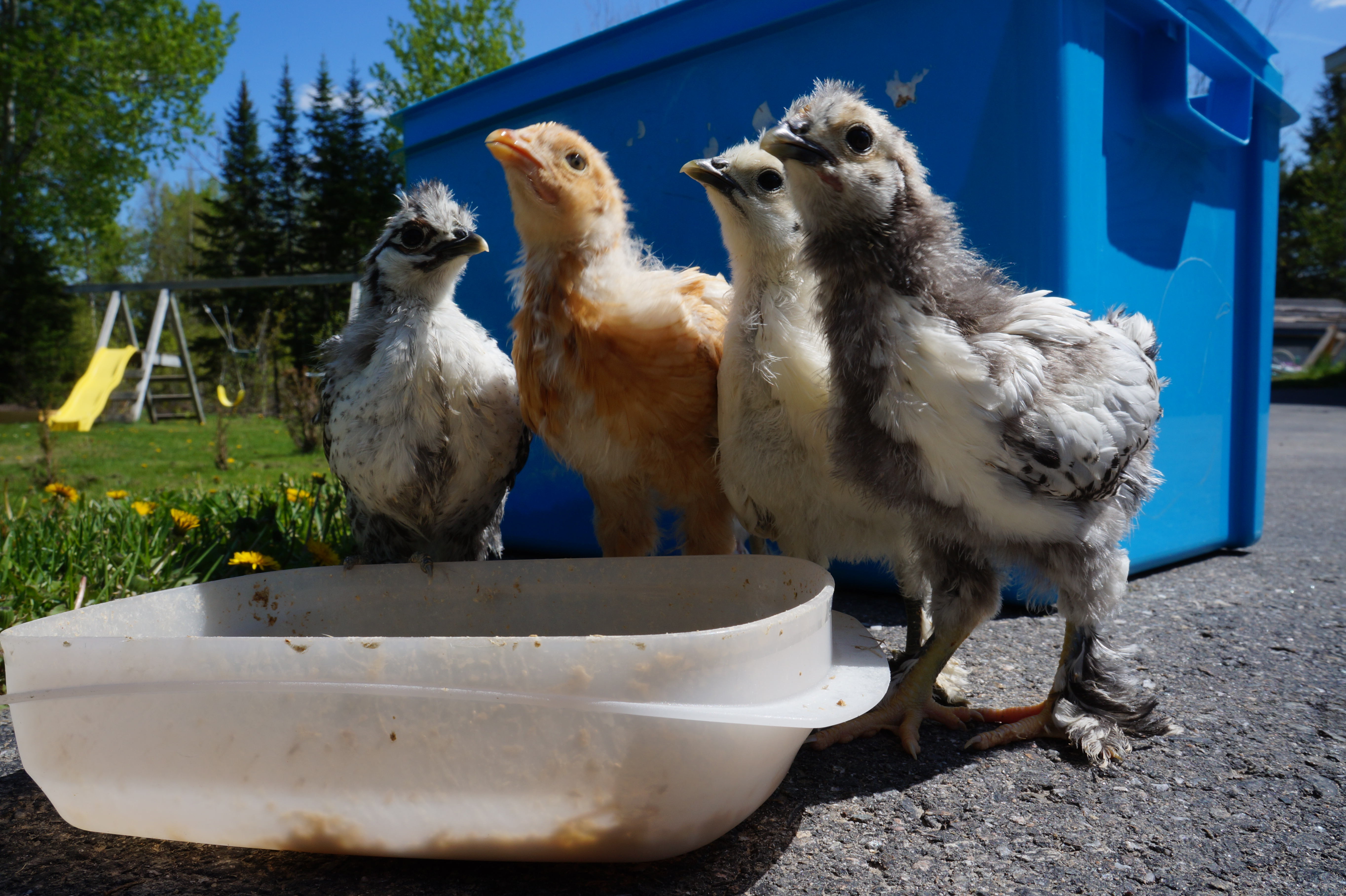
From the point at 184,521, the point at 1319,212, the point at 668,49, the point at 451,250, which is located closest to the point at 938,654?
the point at 451,250

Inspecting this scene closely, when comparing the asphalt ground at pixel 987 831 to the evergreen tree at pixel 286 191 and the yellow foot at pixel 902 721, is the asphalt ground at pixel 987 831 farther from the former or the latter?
the evergreen tree at pixel 286 191

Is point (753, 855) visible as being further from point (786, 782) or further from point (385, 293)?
point (385, 293)

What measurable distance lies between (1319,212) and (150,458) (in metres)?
30.2

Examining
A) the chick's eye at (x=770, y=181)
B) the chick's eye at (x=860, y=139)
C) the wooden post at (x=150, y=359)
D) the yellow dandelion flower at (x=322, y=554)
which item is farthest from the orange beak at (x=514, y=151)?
the wooden post at (x=150, y=359)

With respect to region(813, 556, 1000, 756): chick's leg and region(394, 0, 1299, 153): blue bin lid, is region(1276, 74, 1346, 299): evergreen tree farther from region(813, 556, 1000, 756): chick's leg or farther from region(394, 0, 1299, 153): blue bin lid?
region(813, 556, 1000, 756): chick's leg

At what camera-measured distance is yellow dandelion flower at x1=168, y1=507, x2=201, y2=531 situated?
2.43 meters

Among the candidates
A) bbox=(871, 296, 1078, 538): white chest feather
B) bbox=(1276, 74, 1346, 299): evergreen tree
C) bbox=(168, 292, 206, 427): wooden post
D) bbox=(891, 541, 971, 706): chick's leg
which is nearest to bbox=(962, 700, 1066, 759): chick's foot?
bbox=(891, 541, 971, 706): chick's leg

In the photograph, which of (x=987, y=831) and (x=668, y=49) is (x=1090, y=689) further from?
(x=668, y=49)

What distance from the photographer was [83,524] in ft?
8.68

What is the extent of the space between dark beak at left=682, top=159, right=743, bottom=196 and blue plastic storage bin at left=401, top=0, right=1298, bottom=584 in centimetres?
70

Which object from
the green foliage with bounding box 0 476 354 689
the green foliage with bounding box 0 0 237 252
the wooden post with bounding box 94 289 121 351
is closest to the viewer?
the green foliage with bounding box 0 476 354 689

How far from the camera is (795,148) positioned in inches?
58.1

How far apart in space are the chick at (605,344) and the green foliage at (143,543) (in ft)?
3.15

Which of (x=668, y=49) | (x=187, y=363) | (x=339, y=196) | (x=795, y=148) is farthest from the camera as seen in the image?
(x=339, y=196)
